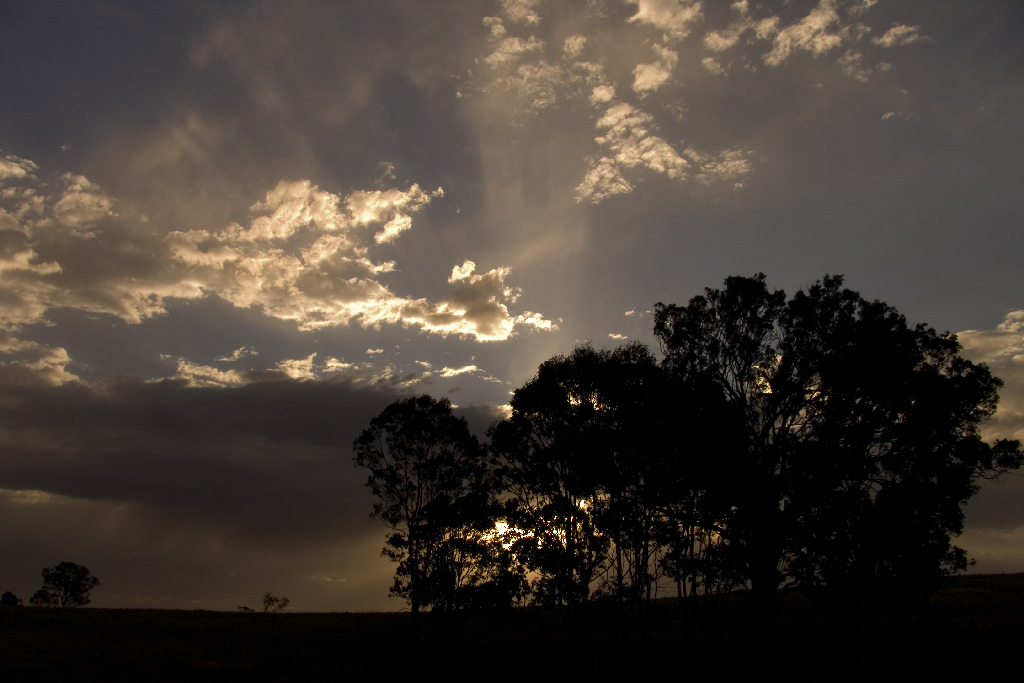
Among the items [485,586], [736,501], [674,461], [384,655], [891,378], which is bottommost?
[384,655]

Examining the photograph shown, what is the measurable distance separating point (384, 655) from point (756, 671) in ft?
94.3

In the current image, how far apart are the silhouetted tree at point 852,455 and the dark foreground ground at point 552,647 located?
4.38 metres

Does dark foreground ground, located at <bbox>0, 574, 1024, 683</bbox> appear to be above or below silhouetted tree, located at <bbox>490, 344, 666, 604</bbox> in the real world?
below

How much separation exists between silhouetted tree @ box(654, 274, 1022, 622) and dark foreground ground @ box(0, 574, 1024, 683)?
438cm

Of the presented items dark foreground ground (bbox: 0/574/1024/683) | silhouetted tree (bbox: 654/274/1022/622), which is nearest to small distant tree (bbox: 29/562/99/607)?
dark foreground ground (bbox: 0/574/1024/683)

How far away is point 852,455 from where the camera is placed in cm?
3578

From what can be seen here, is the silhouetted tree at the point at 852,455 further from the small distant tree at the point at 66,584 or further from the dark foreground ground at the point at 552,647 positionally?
the small distant tree at the point at 66,584

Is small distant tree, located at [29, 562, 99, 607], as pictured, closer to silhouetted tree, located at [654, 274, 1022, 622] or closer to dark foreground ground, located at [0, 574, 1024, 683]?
dark foreground ground, located at [0, 574, 1024, 683]

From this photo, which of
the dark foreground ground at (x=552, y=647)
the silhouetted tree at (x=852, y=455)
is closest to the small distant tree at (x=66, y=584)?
the dark foreground ground at (x=552, y=647)

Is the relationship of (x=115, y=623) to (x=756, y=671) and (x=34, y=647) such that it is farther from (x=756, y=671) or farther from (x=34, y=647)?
(x=756, y=671)

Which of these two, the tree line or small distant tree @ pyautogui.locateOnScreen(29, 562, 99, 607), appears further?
small distant tree @ pyautogui.locateOnScreen(29, 562, 99, 607)

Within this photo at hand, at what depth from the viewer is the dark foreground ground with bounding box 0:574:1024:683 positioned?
37.1 meters

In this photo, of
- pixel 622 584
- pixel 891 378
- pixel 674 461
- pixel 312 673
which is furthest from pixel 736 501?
pixel 312 673

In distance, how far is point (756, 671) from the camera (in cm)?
3569
